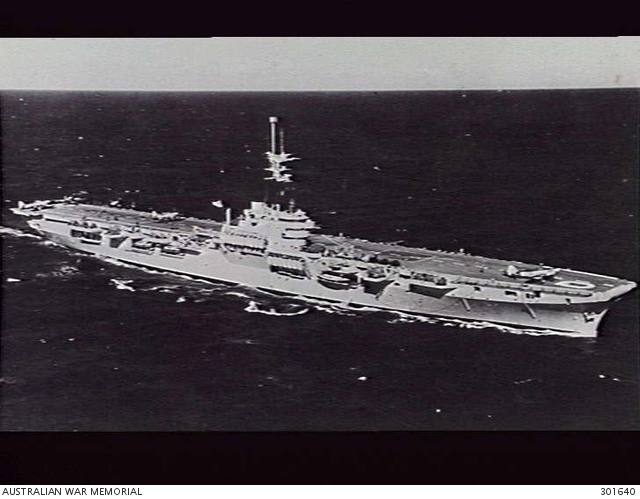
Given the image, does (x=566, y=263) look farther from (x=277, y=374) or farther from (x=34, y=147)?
(x=34, y=147)

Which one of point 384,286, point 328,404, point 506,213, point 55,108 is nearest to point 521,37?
point 506,213

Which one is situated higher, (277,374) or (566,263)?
(566,263)

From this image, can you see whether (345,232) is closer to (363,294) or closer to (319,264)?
(319,264)
